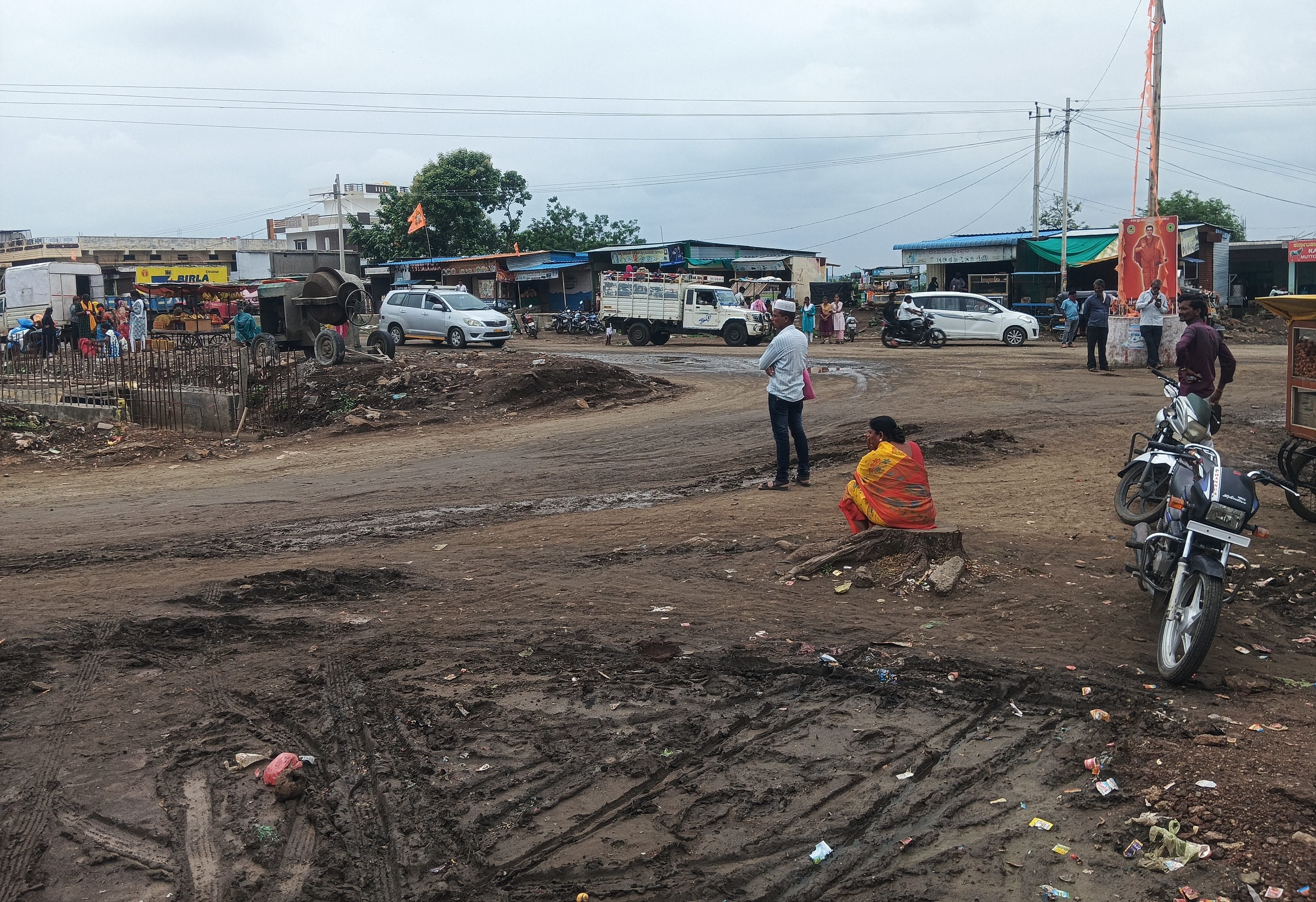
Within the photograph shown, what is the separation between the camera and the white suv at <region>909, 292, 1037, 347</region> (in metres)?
29.7

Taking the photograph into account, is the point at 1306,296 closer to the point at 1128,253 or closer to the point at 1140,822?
the point at 1140,822

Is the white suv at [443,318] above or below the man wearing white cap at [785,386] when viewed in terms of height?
above

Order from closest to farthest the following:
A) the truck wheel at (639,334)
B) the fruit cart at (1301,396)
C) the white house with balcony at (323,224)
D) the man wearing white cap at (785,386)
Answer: the fruit cart at (1301,396), the man wearing white cap at (785,386), the truck wheel at (639,334), the white house with balcony at (323,224)

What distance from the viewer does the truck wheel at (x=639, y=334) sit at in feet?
105

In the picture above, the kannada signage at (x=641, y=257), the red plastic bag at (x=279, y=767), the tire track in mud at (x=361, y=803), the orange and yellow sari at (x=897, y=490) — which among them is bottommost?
the tire track in mud at (x=361, y=803)

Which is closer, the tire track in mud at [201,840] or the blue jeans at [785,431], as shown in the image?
the tire track in mud at [201,840]

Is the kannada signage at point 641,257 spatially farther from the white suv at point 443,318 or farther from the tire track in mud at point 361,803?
the tire track in mud at point 361,803

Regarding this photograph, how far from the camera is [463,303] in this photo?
2878 centimetres

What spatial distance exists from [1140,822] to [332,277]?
19815 millimetres

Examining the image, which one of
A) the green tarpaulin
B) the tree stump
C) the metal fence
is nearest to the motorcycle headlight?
the tree stump

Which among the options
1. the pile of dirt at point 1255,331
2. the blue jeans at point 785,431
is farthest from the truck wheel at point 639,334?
the blue jeans at point 785,431

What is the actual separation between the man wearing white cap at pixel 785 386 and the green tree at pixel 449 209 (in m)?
46.4

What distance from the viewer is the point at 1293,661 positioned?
515cm

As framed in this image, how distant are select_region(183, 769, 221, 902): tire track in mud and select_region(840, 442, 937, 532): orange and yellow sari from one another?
451cm
